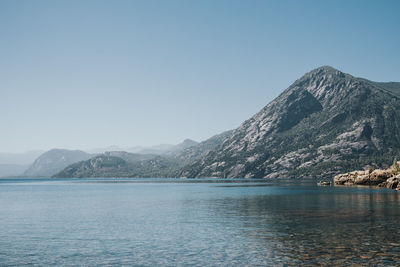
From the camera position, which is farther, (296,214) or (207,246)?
(296,214)

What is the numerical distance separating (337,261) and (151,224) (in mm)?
32317

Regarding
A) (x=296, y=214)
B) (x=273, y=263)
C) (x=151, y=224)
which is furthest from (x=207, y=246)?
(x=296, y=214)

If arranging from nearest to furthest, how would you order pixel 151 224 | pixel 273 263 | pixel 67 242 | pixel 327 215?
pixel 273 263
pixel 67 242
pixel 151 224
pixel 327 215

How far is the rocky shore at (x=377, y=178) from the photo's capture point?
5477 inches

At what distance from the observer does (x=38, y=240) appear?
4328 centimetres

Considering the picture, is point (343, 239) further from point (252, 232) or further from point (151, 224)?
point (151, 224)

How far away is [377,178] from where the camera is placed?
164 metres

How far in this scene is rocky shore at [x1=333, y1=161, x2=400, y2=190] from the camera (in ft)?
456

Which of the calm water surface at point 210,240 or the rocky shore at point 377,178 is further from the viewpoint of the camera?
the rocky shore at point 377,178

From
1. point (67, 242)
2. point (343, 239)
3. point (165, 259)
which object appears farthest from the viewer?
point (67, 242)

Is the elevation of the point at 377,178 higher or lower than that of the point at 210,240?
higher

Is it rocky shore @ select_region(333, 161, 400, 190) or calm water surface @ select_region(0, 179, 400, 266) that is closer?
calm water surface @ select_region(0, 179, 400, 266)

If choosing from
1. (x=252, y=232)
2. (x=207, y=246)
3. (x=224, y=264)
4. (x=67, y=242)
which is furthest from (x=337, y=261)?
(x=67, y=242)

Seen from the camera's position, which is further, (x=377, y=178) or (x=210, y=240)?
(x=377, y=178)
